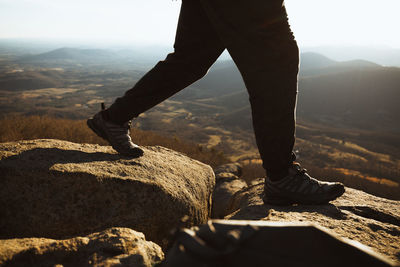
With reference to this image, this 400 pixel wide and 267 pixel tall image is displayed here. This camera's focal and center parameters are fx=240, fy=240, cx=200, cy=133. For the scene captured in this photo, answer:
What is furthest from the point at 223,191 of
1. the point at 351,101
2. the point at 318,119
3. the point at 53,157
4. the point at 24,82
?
the point at 24,82

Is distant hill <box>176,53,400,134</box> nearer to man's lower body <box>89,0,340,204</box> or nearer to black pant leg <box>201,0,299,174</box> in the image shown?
man's lower body <box>89,0,340,204</box>

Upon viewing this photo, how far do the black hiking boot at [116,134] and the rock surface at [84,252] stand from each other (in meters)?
1.00

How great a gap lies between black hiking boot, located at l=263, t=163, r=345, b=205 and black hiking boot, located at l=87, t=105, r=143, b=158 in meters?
1.13

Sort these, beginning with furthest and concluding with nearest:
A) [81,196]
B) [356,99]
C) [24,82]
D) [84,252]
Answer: [24,82] < [356,99] < [81,196] < [84,252]

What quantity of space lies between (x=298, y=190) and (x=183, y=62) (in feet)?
3.76

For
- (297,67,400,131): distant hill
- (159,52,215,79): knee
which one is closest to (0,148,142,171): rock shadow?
(159,52,215,79): knee

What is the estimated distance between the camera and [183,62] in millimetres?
1647

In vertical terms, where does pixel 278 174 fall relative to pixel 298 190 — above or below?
above

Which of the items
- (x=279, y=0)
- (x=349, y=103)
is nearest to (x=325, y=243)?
(x=279, y=0)

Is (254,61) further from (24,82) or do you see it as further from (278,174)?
(24,82)

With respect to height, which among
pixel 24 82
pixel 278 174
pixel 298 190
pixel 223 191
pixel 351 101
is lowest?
pixel 223 191

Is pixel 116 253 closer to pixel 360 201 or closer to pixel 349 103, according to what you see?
pixel 360 201

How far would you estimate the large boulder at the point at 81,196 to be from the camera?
4.39ft

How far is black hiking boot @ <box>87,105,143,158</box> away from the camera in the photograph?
193 cm
